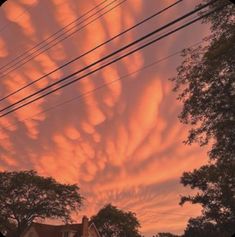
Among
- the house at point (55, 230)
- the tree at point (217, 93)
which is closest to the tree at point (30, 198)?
the house at point (55, 230)

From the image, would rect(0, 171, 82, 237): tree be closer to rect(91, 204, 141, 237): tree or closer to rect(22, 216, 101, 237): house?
rect(22, 216, 101, 237): house

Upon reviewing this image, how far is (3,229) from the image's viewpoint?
2477 inches

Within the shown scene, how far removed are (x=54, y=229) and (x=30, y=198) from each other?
9.15 m

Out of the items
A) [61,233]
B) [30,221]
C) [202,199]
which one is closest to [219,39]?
[202,199]

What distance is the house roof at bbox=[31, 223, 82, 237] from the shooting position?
5738cm

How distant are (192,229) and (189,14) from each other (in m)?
52.3

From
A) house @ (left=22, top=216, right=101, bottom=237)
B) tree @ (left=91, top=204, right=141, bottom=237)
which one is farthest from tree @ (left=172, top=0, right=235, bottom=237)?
tree @ (left=91, top=204, right=141, bottom=237)

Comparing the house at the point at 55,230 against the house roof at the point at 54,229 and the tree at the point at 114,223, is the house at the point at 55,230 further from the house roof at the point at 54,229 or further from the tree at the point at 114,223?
the tree at the point at 114,223

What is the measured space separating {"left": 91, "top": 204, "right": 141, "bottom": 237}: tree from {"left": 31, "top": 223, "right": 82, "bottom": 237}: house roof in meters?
31.2

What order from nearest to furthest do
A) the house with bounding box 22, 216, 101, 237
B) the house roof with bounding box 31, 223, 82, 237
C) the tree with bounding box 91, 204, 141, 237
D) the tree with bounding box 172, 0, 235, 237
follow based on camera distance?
the tree with bounding box 172, 0, 235, 237 → the house with bounding box 22, 216, 101, 237 → the house roof with bounding box 31, 223, 82, 237 → the tree with bounding box 91, 204, 141, 237

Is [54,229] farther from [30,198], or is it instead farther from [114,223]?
[114,223]

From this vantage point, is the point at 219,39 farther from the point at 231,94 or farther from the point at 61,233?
the point at 61,233

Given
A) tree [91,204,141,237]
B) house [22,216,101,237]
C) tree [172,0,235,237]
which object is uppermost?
tree [91,204,141,237]

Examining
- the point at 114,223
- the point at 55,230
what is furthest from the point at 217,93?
the point at 114,223
